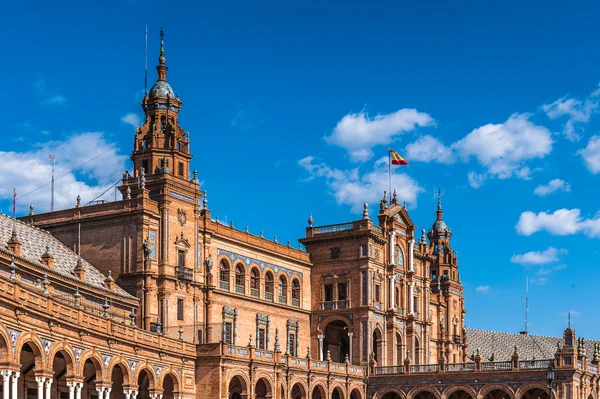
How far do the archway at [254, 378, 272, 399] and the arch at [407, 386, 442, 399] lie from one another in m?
17.7

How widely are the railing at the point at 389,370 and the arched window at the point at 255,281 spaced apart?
551 inches

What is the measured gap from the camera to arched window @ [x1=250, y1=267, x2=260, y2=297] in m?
91.6

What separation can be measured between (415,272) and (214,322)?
31.1 meters

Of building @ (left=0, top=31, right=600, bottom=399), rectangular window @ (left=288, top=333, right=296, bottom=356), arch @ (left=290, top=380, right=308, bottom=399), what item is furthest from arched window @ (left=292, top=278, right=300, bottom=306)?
arch @ (left=290, top=380, right=308, bottom=399)

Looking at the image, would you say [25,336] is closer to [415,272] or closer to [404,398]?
[404,398]

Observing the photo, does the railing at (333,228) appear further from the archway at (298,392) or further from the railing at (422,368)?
the archway at (298,392)

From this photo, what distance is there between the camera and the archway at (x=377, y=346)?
98.2 m

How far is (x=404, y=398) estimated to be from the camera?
94.8 meters

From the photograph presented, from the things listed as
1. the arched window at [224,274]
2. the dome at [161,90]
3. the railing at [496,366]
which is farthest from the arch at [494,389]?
the dome at [161,90]

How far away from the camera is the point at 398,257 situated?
102938 millimetres

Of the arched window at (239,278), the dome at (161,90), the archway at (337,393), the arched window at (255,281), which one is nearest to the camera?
the dome at (161,90)

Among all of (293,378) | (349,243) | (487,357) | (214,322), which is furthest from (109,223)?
(487,357)

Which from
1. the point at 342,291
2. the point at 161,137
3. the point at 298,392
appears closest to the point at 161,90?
the point at 161,137

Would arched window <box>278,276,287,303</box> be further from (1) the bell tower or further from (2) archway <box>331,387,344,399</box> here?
(1) the bell tower
